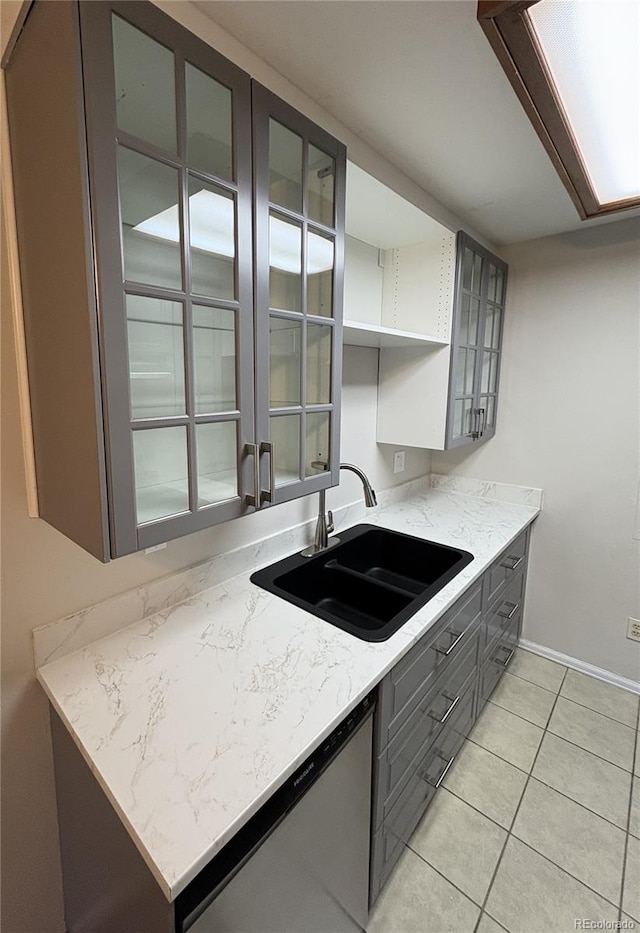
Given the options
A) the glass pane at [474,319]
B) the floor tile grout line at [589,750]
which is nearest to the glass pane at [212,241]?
the glass pane at [474,319]

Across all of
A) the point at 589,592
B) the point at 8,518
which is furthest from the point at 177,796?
the point at 589,592

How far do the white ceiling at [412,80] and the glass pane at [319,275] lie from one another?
1.26 ft

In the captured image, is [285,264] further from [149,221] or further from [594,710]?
[594,710]

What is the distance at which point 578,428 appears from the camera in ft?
7.29

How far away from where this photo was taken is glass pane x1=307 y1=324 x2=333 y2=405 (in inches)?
46.6

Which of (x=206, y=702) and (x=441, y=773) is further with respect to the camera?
(x=441, y=773)

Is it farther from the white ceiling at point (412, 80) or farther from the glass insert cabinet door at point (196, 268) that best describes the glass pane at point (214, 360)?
the white ceiling at point (412, 80)

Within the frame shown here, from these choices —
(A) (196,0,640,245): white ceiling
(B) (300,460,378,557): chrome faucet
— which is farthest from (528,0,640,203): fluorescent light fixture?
(B) (300,460,378,557): chrome faucet

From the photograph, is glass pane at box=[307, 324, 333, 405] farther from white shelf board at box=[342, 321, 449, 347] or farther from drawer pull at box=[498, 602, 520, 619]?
drawer pull at box=[498, 602, 520, 619]

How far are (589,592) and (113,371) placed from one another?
2497 mm

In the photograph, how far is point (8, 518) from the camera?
0.96 m

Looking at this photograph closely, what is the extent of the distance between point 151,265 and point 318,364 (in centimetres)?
51

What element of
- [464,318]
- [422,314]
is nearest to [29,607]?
[422,314]

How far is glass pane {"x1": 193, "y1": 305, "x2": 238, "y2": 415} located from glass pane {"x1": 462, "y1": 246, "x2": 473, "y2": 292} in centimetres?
134
